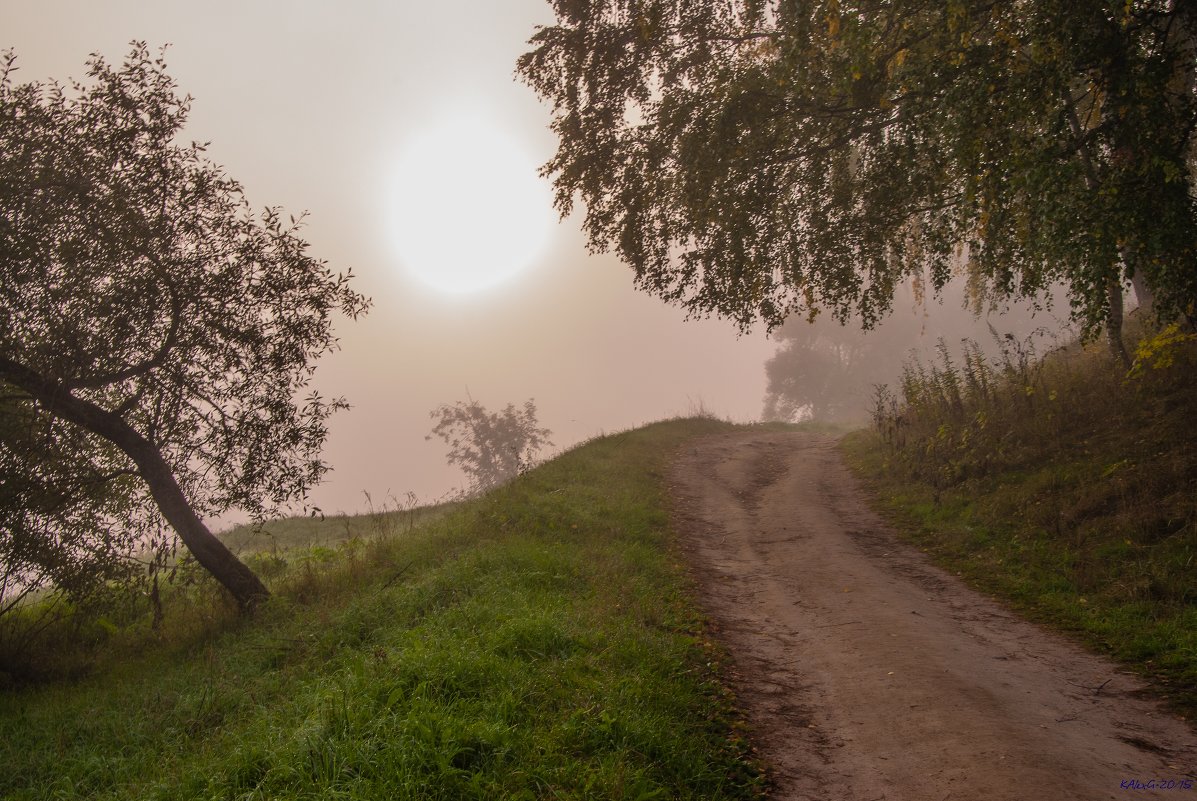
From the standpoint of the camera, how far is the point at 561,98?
13.9 m

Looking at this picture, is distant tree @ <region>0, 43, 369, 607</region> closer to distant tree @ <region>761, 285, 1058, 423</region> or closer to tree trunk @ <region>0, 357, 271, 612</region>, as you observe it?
tree trunk @ <region>0, 357, 271, 612</region>

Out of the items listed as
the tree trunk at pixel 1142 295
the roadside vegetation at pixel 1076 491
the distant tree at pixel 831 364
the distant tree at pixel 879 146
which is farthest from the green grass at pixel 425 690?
the distant tree at pixel 831 364

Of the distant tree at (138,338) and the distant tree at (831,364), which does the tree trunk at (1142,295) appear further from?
the distant tree at (831,364)

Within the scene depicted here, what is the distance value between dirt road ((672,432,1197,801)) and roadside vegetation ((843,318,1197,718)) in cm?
56

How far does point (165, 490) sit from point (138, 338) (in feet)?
8.38

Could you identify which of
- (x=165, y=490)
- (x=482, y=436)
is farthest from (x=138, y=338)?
(x=482, y=436)

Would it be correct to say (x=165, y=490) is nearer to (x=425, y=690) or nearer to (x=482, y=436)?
(x=425, y=690)

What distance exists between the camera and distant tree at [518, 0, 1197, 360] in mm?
7293

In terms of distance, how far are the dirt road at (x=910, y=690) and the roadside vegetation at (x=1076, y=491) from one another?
56 cm

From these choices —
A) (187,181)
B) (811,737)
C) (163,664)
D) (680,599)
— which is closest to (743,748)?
(811,737)

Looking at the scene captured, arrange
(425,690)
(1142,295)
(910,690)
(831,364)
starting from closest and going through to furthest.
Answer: (425,690) → (910,690) → (1142,295) → (831,364)

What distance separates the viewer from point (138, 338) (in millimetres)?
10617

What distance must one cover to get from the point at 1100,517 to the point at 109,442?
16226mm

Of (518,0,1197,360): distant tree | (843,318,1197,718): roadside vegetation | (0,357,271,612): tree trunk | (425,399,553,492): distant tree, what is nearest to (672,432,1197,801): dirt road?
(843,318,1197,718): roadside vegetation
